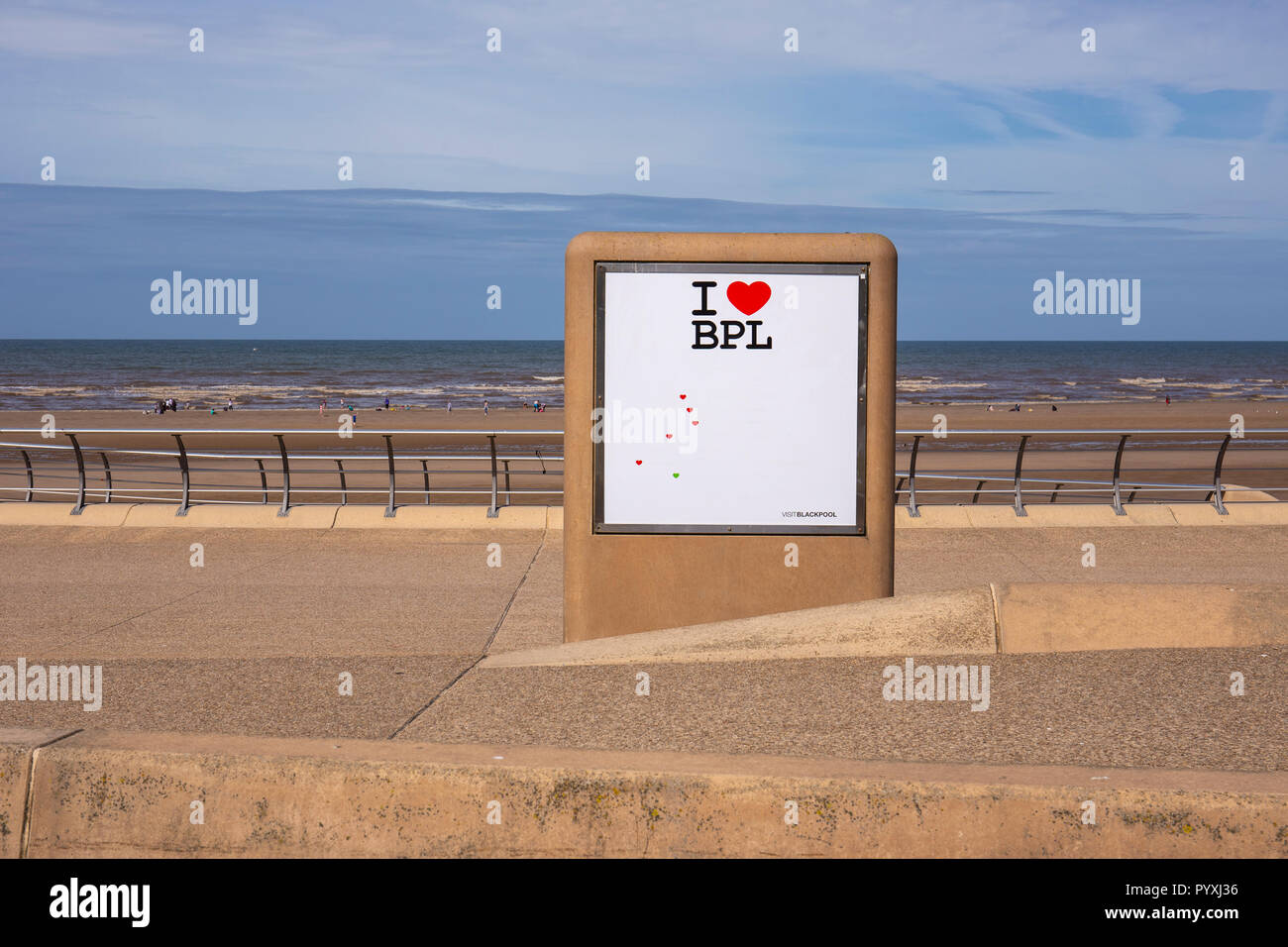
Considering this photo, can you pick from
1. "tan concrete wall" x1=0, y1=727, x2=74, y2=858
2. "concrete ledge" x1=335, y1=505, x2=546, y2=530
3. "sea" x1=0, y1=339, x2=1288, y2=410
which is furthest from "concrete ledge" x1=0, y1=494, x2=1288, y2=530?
"sea" x1=0, y1=339, x2=1288, y2=410

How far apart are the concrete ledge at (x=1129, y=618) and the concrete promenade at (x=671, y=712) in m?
0.01

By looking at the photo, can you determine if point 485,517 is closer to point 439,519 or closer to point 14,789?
point 439,519

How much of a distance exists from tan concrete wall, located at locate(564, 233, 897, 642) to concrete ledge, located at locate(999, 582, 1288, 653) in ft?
4.67

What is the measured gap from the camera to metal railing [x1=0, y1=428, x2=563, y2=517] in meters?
13.1

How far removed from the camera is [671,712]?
17.0 ft

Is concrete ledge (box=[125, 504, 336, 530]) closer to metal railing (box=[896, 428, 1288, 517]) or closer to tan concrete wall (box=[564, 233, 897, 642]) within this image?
tan concrete wall (box=[564, 233, 897, 642])

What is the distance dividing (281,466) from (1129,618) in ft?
56.7

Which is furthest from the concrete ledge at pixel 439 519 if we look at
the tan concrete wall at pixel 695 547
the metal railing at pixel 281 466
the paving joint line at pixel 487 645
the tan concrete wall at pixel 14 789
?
the tan concrete wall at pixel 14 789

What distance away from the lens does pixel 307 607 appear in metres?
9.02

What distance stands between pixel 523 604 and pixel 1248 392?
68.0m

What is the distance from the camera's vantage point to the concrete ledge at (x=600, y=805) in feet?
12.5

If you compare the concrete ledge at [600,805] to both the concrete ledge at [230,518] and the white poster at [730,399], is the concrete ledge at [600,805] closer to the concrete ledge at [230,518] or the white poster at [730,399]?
the white poster at [730,399]

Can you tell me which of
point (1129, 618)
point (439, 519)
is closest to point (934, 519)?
point (439, 519)
